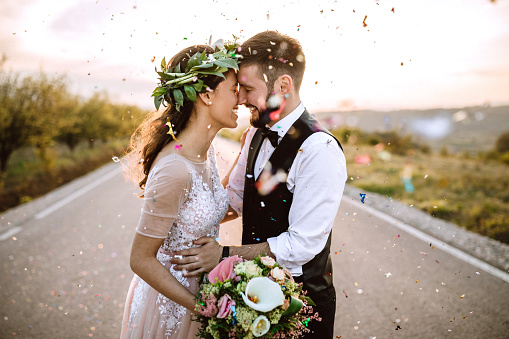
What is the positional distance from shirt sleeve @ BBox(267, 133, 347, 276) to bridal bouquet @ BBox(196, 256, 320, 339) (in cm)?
32

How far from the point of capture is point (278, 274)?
1.73 metres

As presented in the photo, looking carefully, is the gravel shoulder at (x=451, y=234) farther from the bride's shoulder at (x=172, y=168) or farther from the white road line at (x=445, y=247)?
the bride's shoulder at (x=172, y=168)

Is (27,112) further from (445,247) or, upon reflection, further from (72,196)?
(445,247)

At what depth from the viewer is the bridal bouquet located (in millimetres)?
1633

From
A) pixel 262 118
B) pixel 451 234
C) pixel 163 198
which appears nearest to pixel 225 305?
pixel 163 198

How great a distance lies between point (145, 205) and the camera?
6.86 ft

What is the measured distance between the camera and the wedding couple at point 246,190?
83.4 inches

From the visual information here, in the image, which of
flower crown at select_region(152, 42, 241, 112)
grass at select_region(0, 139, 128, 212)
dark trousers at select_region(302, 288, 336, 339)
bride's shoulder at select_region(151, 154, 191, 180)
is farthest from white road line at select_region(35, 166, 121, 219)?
dark trousers at select_region(302, 288, 336, 339)

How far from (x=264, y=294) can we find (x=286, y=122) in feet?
4.03

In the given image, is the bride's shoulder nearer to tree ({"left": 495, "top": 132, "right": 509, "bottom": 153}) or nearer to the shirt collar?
the shirt collar

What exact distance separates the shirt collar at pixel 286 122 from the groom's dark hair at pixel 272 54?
0.22 m

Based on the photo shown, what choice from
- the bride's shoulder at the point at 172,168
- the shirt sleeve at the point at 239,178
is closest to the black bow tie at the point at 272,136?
the shirt sleeve at the point at 239,178

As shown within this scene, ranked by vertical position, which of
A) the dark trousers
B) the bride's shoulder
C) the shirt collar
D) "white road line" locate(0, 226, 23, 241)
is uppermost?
the shirt collar

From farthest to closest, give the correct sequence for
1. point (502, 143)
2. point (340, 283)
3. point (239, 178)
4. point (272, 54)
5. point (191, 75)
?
point (502, 143) → point (340, 283) → point (239, 178) → point (272, 54) → point (191, 75)
